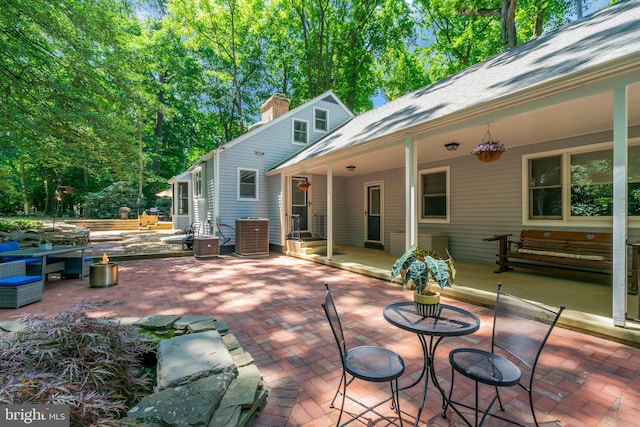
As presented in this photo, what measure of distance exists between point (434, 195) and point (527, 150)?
2.38m

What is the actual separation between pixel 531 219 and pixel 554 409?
5.14 m

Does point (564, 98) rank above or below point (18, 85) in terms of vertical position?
below

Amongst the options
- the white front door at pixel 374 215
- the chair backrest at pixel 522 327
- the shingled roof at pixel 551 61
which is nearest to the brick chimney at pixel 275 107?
the white front door at pixel 374 215

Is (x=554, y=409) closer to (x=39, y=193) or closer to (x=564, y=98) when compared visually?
(x=564, y=98)

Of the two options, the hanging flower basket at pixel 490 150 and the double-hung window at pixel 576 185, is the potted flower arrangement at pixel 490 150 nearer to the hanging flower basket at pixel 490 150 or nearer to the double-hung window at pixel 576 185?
the hanging flower basket at pixel 490 150

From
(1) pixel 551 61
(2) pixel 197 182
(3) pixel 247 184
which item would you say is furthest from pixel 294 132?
(1) pixel 551 61

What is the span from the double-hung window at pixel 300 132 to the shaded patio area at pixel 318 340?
6220 millimetres

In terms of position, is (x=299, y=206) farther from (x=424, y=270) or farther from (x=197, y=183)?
(x=424, y=270)

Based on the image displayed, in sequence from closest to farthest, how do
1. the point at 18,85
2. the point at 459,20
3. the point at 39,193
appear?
the point at 18,85 < the point at 459,20 < the point at 39,193

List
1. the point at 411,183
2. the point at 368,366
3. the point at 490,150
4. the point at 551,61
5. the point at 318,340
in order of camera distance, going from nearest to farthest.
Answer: the point at 368,366 → the point at 318,340 → the point at 551,61 → the point at 490,150 → the point at 411,183

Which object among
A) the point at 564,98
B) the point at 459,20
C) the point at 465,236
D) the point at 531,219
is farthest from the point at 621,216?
the point at 459,20

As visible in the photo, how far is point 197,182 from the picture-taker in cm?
1215

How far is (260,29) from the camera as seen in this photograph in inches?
682

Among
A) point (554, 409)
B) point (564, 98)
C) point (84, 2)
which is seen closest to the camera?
point (554, 409)
